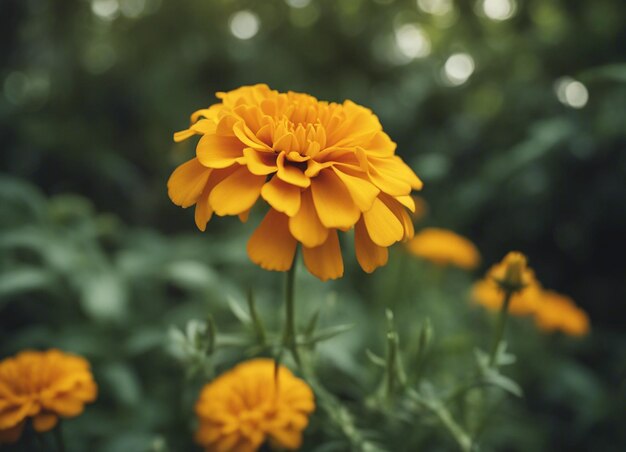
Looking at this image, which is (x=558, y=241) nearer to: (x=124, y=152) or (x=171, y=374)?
(x=171, y=374)

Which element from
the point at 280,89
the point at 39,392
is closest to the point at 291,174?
the point at 39,392

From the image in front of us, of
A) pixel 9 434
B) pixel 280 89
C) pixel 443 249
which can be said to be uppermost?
pixel 280 89

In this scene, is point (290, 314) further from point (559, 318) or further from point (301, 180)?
point (559, 318)

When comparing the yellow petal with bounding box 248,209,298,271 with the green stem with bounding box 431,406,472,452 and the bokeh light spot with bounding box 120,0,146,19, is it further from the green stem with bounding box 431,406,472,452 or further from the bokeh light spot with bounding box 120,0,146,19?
the bokeh light spot with bounding box 120,0,146,19

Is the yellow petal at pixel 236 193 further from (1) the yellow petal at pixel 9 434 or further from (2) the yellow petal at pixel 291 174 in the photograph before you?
(1) the yellow petal at pixel 9 434

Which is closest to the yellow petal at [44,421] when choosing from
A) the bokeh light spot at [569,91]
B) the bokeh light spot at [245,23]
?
the bokeh light spot at [569,91]

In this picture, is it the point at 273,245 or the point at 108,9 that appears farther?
the point at 108,9
